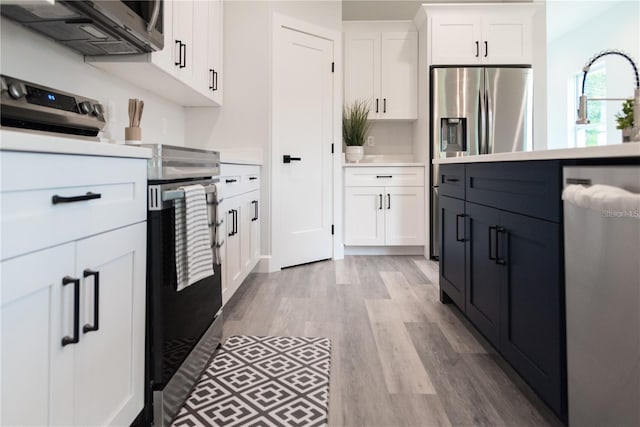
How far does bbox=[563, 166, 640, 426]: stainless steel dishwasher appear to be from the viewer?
93 cm

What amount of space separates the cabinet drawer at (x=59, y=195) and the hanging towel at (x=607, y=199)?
1195 millimetres

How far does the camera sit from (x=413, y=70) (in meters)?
4.40

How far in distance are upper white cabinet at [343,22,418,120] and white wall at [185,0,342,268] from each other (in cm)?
117

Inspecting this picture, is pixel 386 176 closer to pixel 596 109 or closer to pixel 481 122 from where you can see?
pixel 481 122

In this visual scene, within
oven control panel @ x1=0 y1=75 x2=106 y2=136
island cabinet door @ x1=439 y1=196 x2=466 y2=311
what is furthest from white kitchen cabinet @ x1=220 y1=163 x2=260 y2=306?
island cabinet door @ x1=439 y1=196 x2=466 y2=311

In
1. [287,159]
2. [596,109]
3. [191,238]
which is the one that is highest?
[596,109]

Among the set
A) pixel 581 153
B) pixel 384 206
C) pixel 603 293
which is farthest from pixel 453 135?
pixel 603 293

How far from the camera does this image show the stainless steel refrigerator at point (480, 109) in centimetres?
405

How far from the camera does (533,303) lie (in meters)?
1.37

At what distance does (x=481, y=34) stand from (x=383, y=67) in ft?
3.36

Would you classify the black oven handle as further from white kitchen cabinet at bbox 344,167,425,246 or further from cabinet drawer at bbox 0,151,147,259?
white kitchen cabinet at bbox 344,167,425,246

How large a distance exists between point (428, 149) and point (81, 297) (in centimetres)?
374

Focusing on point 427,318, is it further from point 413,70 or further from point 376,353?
point 413,70

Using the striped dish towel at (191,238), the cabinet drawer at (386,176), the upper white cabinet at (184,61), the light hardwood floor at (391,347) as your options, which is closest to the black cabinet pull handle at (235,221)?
the light hardwood floor at (391,347)
